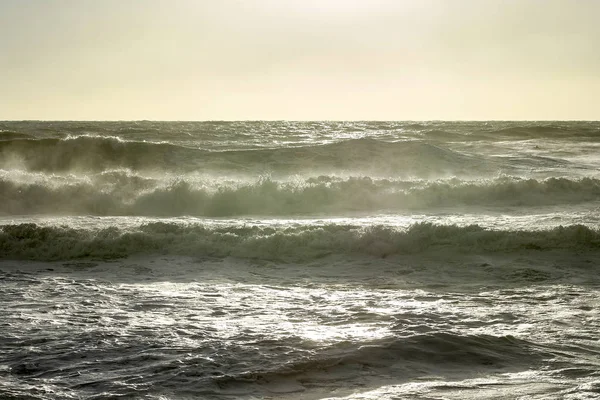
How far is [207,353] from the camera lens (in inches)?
223

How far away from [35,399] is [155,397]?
2.68 feet

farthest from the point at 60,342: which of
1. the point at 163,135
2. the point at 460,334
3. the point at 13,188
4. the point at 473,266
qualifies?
the point at 163,135

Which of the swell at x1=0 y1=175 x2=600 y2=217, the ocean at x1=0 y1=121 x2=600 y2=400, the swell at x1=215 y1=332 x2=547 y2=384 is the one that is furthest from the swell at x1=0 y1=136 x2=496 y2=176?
the swell at x1=215 y1=332 x2=547 y2=384

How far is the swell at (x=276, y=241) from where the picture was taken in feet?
36.2

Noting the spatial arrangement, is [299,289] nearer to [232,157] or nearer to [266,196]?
[266,196]

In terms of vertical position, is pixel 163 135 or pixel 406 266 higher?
pixel 163 135

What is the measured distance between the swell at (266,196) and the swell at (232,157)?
4519 millimetres

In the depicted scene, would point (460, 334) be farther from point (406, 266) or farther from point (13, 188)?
point (13, 188)

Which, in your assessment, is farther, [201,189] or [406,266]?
[201,189]

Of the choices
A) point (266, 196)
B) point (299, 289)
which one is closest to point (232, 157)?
point (266, 196)

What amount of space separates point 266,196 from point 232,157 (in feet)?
23.0

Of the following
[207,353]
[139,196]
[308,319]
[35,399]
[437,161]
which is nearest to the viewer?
[35,399]

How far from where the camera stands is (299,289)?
852 cm

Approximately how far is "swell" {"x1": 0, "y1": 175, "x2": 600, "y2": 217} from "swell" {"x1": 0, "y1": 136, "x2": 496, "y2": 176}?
4519 mm
